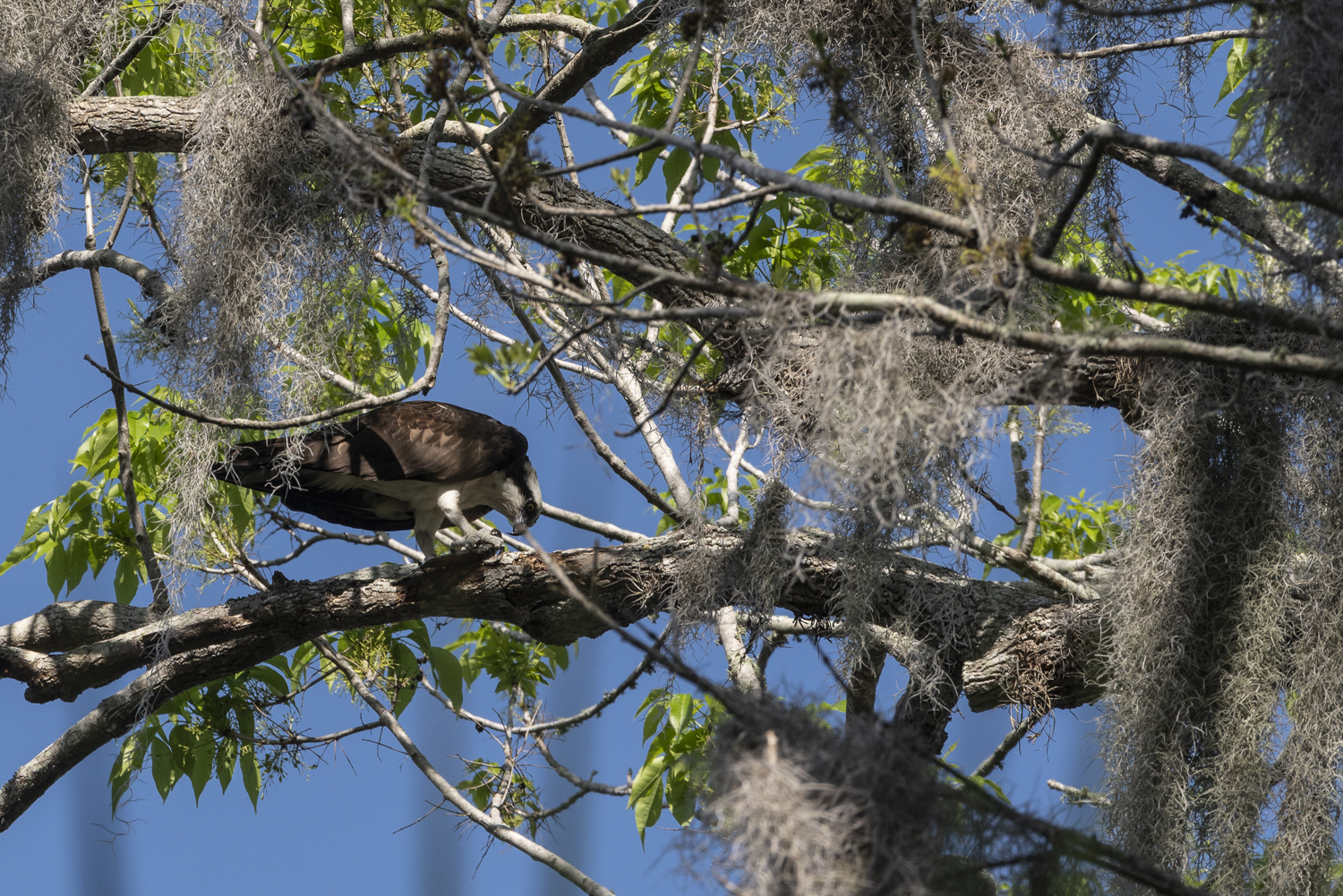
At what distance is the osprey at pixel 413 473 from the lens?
3.79 metres

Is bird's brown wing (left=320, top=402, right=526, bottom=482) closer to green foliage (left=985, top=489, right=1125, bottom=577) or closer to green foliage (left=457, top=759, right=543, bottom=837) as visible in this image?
green foliage (left=457, top=759, right=543, bottom=837)

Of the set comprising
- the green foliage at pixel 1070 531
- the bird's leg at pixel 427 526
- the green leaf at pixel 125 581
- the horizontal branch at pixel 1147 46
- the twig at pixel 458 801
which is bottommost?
the twig at pixel 458 801

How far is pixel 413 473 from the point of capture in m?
3.98

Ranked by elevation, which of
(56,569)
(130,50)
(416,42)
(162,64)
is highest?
(162,64)

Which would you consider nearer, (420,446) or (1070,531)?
(420,446)

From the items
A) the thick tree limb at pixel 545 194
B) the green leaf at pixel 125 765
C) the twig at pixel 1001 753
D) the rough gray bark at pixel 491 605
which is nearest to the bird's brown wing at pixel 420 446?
the rough gray bark at pixel 491 605

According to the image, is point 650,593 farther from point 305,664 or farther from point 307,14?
point 307,14

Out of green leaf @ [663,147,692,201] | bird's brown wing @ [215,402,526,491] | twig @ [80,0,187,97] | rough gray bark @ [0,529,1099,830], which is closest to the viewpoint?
rough gray bark @ [0,529,1099,830]

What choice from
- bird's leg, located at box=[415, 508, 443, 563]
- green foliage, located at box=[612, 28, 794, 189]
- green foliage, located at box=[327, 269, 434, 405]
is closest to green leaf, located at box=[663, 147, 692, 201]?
green foliage, located at box=[612, 28, 794, 189]

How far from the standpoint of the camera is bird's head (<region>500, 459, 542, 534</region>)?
179 inches

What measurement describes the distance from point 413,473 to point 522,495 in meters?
0.68

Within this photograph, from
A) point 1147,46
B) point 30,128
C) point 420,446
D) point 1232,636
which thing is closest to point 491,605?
point 420,446

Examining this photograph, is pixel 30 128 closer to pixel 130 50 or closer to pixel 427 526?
pixel 130 50

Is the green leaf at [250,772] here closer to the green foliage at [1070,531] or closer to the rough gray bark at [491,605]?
the rough gray bark at [491,605]
